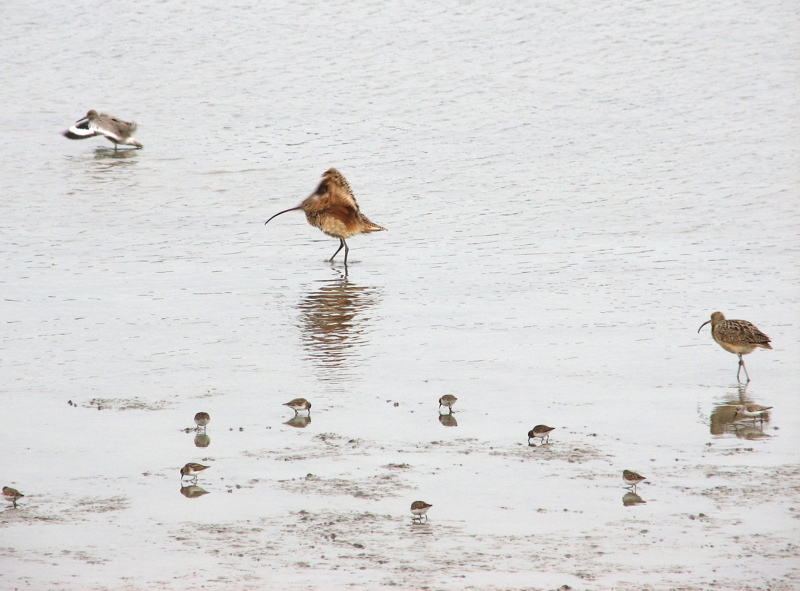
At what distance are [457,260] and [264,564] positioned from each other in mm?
9648

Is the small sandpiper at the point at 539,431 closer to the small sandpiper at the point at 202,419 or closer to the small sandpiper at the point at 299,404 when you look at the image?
the small sandpiper at the point at 299,404

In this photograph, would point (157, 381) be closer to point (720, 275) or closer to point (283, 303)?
point (283, 303)

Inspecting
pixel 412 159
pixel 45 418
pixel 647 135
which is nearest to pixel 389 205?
pixel 412 159

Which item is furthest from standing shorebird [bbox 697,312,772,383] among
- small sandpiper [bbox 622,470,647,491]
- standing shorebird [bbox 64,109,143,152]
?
standing shorebird [bbox 64,109,143,152]

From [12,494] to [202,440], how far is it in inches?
68.6

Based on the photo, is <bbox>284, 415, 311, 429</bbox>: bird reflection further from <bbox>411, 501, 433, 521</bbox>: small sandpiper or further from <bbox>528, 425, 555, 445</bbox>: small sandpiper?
<bbox>411, 501, 433, 521</bbox>: small sandpiper

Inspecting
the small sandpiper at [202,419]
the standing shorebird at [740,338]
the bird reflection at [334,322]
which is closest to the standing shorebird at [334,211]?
the bird reflection at [334,322]

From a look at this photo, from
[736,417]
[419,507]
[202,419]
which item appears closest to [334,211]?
[202,419]

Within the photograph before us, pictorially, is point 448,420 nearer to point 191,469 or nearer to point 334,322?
point 191,469

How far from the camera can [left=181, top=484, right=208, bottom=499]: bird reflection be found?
8.02 meters

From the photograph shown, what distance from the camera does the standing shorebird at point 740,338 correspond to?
35.5ft

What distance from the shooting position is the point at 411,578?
6.73 meters

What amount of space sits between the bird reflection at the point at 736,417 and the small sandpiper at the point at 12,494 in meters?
5.28

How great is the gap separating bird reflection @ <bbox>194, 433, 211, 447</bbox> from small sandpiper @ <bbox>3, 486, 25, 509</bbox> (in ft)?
5.20
